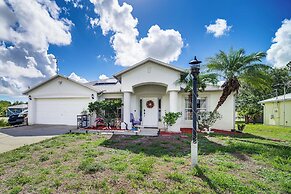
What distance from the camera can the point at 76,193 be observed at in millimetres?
3518

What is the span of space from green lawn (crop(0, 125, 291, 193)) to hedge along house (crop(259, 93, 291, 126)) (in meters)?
16.7

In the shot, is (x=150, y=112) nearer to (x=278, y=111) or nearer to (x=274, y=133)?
(x=274, y=133)

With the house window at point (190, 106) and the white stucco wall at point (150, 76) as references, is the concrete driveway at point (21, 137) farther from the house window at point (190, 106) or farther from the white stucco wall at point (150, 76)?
the house window at point (190, 106)

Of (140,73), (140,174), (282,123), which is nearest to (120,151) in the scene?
(140,174)

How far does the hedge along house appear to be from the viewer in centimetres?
1869

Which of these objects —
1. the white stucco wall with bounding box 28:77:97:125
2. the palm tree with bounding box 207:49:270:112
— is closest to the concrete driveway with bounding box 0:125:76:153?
the white stucco wall with bounding box 28:77:97:125

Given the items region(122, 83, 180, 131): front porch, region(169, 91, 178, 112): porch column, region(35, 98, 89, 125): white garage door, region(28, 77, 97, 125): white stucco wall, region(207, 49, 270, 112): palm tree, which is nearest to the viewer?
region(207, 49, 270, 112): palm tree

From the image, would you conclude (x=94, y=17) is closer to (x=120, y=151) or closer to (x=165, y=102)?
(x=165, y=102)

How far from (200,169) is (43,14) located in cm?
1269

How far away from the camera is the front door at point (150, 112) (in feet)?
45.2

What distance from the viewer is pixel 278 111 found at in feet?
65.4

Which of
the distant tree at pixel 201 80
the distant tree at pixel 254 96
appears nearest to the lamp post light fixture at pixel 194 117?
the distant tree at pixel 201 80

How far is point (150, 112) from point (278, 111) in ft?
58.6

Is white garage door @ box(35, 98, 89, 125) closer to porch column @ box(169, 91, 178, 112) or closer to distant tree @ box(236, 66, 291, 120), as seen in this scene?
porch column @ box(169, 91, 178, 112)
